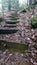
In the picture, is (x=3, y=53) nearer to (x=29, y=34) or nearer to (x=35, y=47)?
(x=35, y=47)

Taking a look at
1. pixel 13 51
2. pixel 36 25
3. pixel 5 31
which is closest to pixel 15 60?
pixel 13 51

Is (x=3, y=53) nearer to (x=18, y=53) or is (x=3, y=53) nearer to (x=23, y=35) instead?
(x=18, y=53)

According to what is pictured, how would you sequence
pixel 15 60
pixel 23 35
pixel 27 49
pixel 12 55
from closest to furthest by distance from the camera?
pixel 15 60 → pixel 12 55 → pixel 27 49 → pixel 23 35

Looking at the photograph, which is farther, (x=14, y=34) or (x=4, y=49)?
(x=14, y=34)

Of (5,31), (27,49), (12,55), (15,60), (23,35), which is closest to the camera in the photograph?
(15,60)

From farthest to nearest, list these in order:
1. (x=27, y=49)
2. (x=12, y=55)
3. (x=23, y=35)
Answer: (x=23, y=35) → (x=27, y=49) → (x=12, y=55)

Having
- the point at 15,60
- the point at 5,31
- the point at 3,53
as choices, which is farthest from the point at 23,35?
the point at 15,60

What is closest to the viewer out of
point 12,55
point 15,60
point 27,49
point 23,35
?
point 15,60
